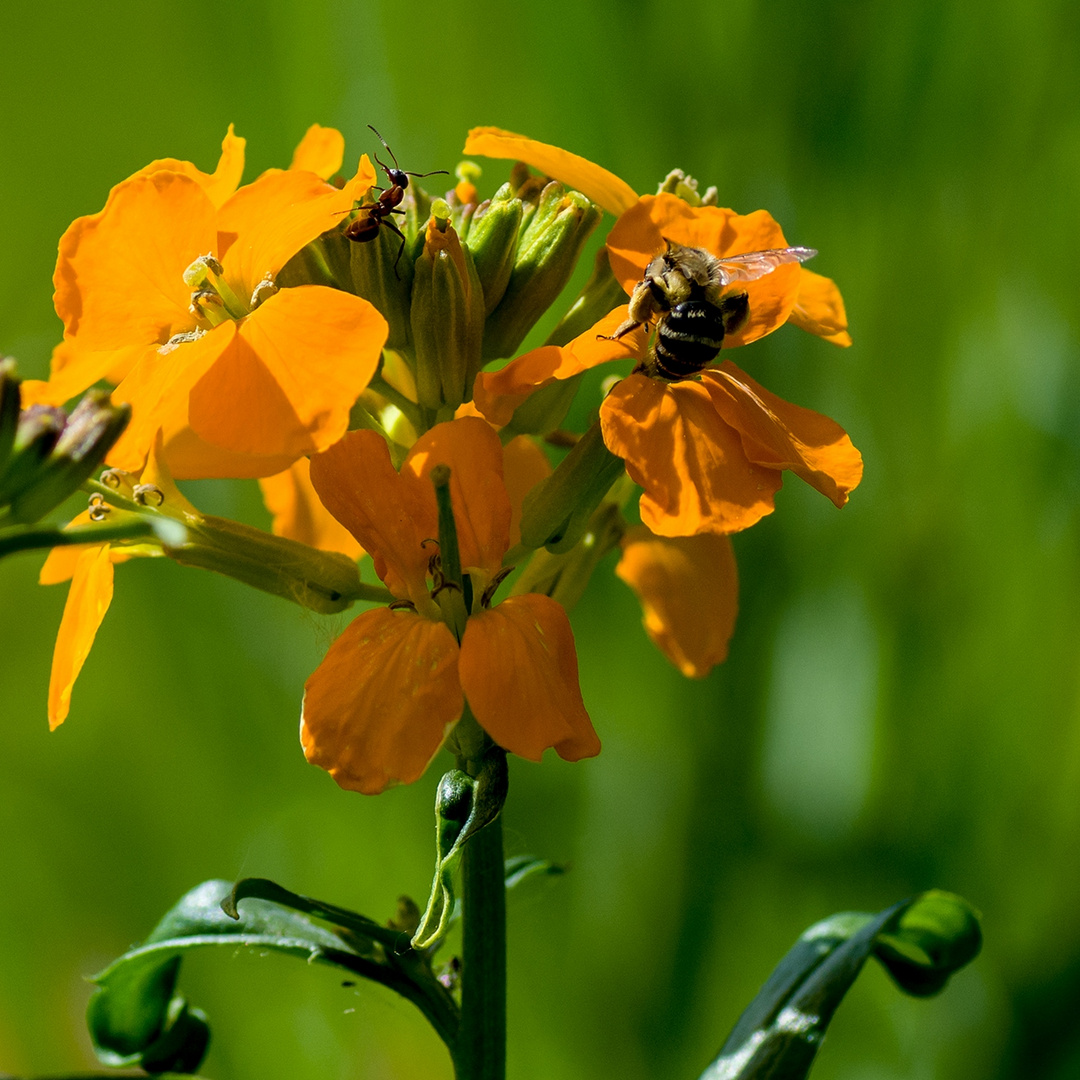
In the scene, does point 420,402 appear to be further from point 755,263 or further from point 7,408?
point 7,408

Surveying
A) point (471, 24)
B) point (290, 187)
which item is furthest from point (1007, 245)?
point (290, 187)

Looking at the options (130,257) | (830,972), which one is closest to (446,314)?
(130,257)

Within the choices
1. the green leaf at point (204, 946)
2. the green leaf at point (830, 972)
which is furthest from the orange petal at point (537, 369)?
the green leaf at point (830, 972)

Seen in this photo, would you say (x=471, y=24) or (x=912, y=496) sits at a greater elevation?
(x=471, y=24)

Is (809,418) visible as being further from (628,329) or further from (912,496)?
(912,496)

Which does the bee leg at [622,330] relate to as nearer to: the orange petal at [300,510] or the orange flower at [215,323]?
the orange flower at [215,323]

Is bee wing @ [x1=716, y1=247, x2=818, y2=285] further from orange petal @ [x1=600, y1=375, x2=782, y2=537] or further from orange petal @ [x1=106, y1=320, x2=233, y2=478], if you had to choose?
orange petal @ [x1=106, y1=320, x2=233, y2=478]
